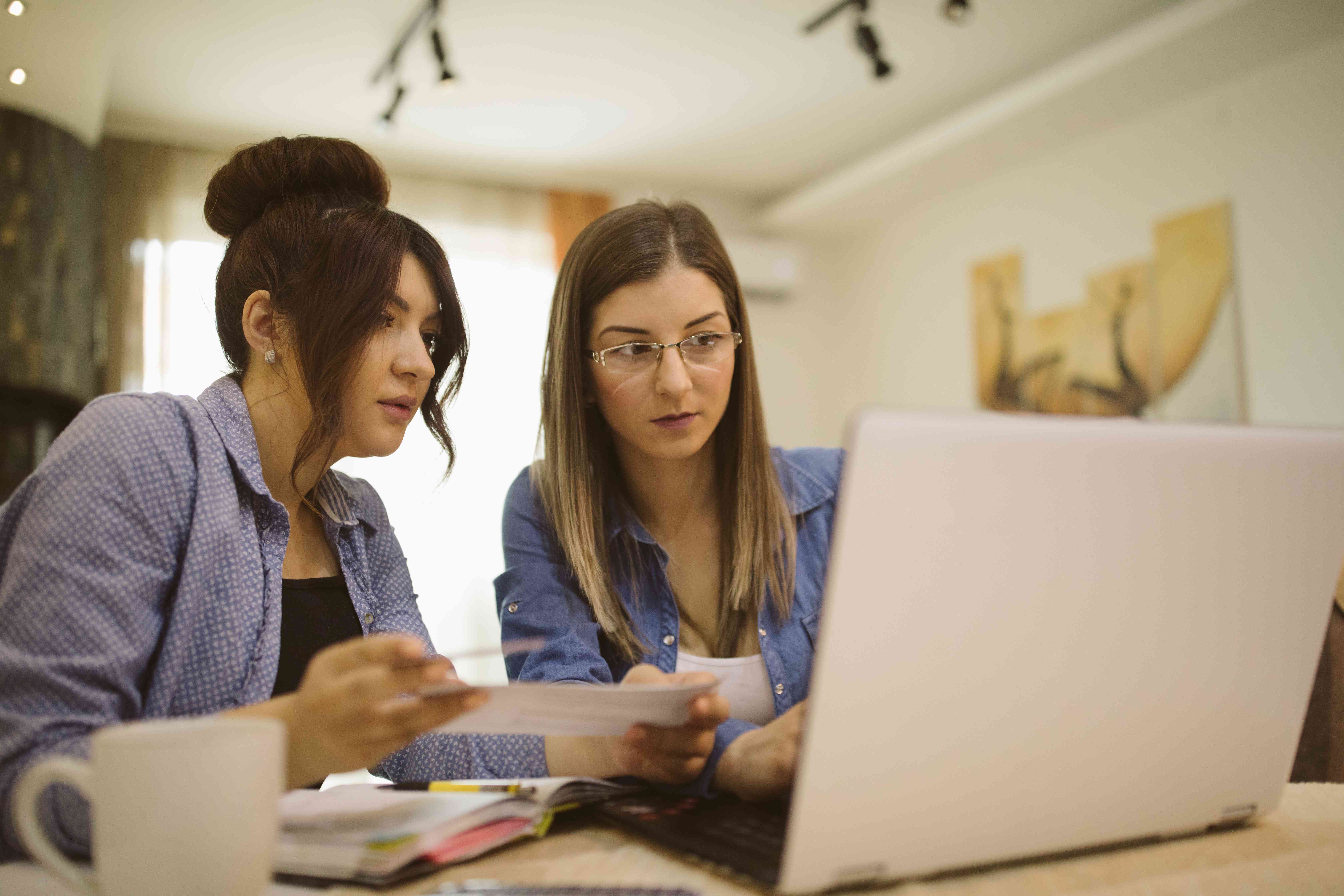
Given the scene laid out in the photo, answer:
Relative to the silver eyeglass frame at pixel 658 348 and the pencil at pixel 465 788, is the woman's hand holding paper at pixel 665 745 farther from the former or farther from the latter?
the silver eyeglass frame at pixel 658 348

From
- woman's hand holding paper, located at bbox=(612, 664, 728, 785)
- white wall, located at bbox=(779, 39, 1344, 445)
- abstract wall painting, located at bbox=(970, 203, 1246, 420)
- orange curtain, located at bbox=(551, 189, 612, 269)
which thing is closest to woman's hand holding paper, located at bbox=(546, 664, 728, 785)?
woman's hand holding paper, located at bbox=(612, 664, 728, 785)

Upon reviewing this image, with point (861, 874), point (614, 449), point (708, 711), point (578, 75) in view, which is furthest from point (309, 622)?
point (578, 75)

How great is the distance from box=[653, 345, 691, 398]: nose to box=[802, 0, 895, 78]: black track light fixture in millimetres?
2274

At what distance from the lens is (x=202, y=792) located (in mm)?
512

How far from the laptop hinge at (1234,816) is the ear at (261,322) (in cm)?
104

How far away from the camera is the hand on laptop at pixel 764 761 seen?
776mm

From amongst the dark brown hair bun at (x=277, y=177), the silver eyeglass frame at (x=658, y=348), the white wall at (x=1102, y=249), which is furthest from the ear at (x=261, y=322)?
the white wall at (x=1102, y=249)

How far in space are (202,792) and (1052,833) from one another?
50cm

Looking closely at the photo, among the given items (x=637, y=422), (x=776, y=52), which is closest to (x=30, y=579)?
(x=637, y=422)

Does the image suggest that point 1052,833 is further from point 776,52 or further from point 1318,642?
point 776,52

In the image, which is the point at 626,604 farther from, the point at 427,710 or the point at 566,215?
the point at 566,215

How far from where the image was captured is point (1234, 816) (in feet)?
2.30

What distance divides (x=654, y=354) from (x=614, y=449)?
191mm

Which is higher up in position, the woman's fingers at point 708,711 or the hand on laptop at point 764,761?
the woman's fingers at point 708,711
